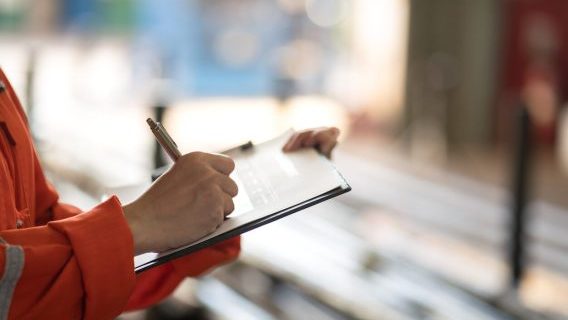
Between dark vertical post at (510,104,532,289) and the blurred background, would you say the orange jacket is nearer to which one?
dark vertical post at (510,104,532,289)

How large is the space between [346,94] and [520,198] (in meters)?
7.21

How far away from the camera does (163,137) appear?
111 centimetres

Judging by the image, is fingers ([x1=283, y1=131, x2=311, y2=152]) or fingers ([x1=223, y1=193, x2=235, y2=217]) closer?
fingers ([x1=223, y1=193, x2=235, y2=217])

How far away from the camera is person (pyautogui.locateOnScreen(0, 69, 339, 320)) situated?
987 millimetres

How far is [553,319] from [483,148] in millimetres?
6505

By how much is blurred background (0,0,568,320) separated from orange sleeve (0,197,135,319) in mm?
3923

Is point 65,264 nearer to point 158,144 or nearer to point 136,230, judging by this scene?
point 136,230

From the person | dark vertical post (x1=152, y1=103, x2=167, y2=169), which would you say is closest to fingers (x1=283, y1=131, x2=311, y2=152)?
the person

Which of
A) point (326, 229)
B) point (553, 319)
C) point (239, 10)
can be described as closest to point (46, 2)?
point (239, 10)

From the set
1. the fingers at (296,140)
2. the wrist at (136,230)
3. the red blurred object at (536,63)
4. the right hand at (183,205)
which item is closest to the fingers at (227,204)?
the right hand at (183,205)

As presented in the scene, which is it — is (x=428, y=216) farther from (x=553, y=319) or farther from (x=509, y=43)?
(x=509, y=43)

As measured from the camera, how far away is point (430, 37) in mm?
10461

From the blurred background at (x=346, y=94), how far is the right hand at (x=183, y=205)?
385cm

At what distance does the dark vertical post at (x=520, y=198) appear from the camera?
4090mm
